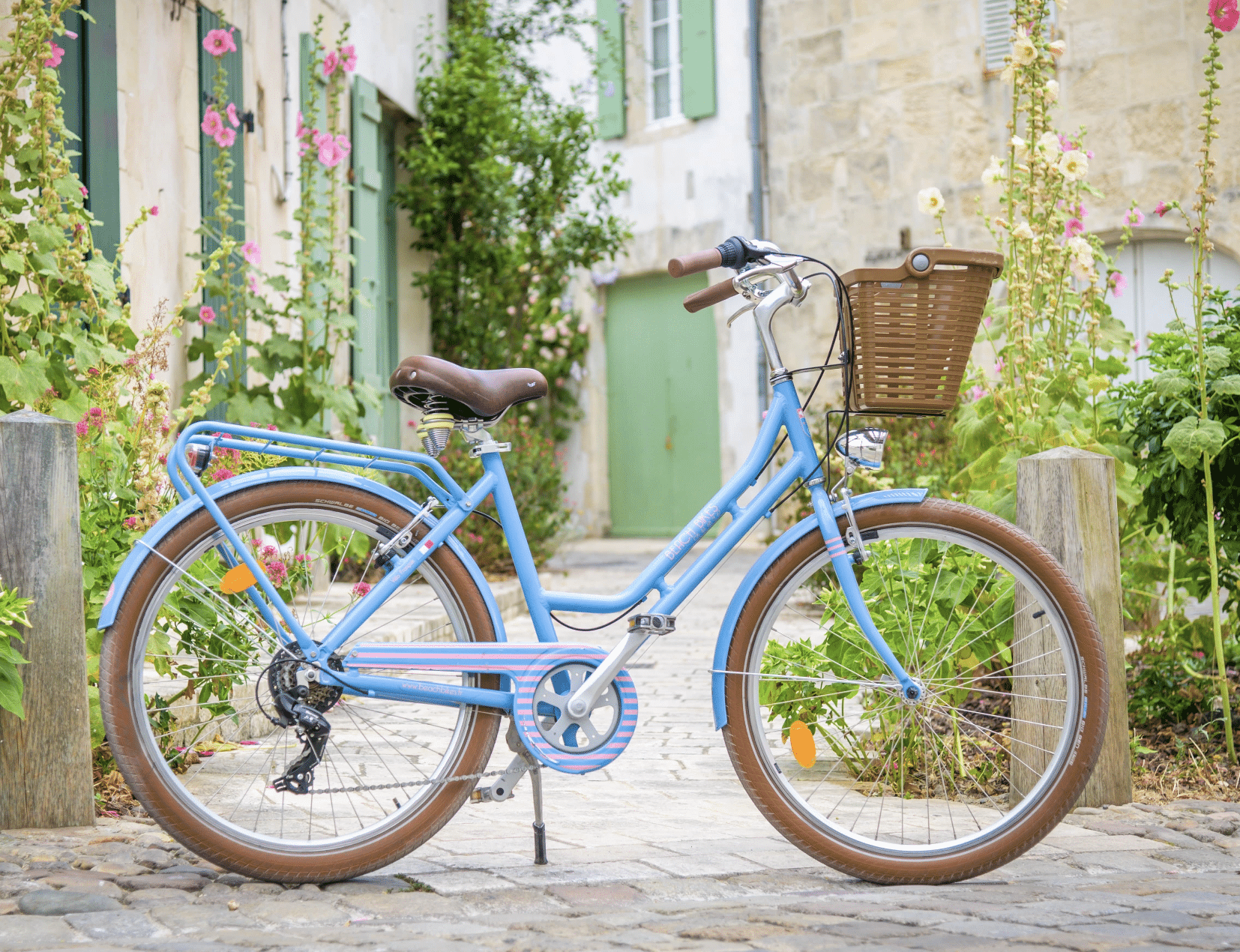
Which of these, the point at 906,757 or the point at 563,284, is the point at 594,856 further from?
the point at 563,284

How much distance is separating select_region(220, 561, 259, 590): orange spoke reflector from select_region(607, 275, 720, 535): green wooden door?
934 centimetres

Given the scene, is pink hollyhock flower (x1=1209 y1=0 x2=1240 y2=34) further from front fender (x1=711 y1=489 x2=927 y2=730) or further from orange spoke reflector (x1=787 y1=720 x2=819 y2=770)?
orange spoke reflector (x1=787 y1=720 x2=819 y2=770)

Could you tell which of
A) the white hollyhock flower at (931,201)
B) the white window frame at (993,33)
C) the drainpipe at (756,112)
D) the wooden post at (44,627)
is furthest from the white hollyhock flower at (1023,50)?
the drainpipe at (756,112)

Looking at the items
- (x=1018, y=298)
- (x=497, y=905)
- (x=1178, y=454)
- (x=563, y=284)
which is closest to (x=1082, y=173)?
(x=1018, y=298)

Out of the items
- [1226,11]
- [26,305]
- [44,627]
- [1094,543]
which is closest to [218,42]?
[26,305]

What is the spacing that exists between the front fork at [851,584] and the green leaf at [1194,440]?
1.20 metres

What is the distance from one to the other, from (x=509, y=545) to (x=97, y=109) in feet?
10.0

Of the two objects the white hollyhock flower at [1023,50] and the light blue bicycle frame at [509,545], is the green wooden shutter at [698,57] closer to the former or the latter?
the white hollyhock flower at [1023,50]

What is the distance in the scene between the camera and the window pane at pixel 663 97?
11875 millimetres

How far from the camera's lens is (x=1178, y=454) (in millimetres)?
3281

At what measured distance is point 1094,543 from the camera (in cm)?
301

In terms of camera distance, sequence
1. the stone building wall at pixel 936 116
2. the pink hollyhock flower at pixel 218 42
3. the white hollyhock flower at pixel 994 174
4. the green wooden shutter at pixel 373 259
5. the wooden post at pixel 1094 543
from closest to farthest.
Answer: the wooden post at pixel 1094 543, the white hollyhock flower at pixel 994 174, the pink hollyhock flower at pixel 218 42, the green wooden shutter at pixel 373 259, the stone building wall at pixel 936 116

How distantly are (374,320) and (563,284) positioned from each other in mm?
3457

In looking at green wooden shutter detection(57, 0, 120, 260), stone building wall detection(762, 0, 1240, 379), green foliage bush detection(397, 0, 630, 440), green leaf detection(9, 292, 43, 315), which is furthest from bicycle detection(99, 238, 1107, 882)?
stone building wall detection(762, 0, 1240, 379)
